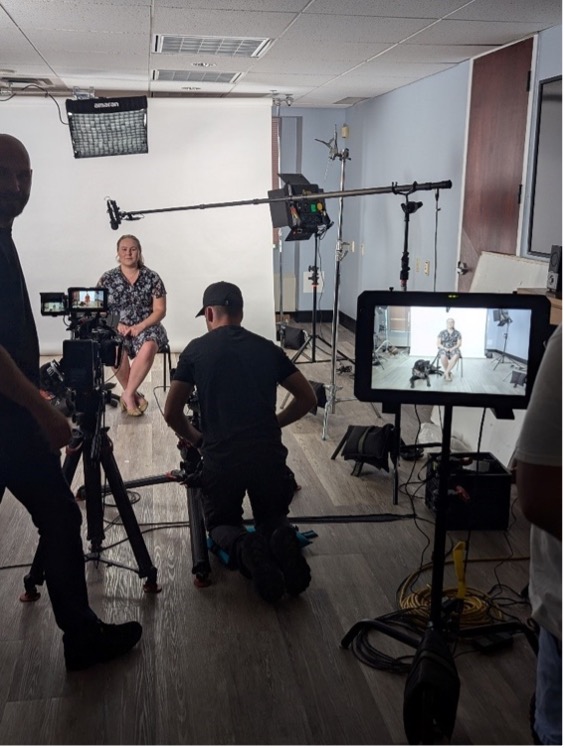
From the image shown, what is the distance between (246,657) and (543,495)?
150 cm

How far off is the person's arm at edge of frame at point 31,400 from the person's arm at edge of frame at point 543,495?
4.00ft

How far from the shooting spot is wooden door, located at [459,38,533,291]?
14.1ft

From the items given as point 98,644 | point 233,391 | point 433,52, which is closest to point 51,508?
point 98,644

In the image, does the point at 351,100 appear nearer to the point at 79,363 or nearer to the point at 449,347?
the point at 79,363

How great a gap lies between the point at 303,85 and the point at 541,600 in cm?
577

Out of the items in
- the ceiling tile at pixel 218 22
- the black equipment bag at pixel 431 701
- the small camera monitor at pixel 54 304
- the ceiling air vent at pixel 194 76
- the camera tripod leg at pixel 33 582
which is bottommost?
the camera tripod leg at pixel 33 582

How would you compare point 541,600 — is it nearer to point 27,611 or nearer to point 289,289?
point 27,611

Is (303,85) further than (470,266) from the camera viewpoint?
Yes

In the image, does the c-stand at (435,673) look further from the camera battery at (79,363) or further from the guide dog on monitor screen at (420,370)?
the camera battery at (79,363)

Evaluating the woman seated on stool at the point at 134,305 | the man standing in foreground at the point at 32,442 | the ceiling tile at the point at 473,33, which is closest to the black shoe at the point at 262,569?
the man standing in foreground at the point at 32,442

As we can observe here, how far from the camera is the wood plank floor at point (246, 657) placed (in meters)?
2.00

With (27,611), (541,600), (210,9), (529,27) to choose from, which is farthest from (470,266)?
(541,600)

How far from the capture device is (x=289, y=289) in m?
8.39

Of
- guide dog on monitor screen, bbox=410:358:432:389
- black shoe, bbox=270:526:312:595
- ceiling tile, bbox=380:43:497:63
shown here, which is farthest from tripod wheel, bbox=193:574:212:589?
ceiling tile, bbox=380:43:497:63
